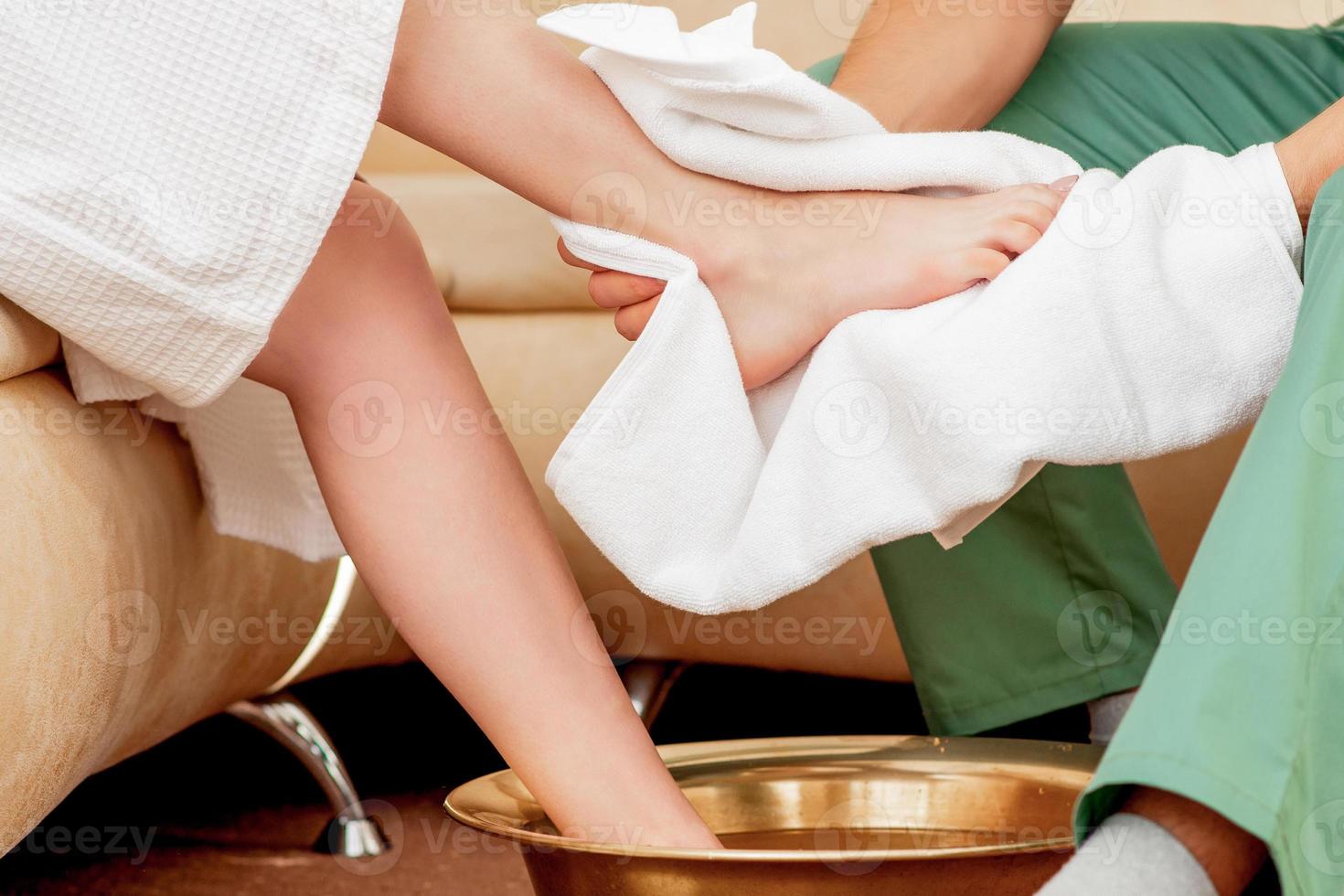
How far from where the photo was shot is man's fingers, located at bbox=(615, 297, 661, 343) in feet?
1.99

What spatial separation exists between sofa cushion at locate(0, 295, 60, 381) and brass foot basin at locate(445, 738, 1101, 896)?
275 millimetres

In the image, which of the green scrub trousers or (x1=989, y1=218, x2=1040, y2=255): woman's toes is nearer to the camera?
(x1=989, y1=218, x2=1040, y2=255): woman's toes

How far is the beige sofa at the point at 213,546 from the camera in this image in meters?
0.54

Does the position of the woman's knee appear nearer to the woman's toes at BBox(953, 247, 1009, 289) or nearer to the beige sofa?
the beige sofa

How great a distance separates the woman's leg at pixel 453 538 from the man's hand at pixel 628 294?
0.08 metres

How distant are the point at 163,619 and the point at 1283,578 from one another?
1.83ft

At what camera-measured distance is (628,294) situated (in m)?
0.61

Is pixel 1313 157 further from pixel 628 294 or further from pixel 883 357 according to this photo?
pixel 628 294

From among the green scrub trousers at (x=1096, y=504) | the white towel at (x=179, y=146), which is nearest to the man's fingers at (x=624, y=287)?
the white towel at (x=179, y=146)

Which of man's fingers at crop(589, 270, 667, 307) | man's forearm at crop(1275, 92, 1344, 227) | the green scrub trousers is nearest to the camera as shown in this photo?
man's forearm at crop(1275, 92, 1344, 227)

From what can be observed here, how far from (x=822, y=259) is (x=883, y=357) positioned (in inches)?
3.0

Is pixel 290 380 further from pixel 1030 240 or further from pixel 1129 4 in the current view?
pixel 1129 4

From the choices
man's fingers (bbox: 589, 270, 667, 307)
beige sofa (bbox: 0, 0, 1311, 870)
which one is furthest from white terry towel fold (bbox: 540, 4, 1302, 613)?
beige sofa (bbox: 0, 0, 1311, 870)

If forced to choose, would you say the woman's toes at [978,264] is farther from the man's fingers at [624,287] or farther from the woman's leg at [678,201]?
the man's fingers at [624,287]
